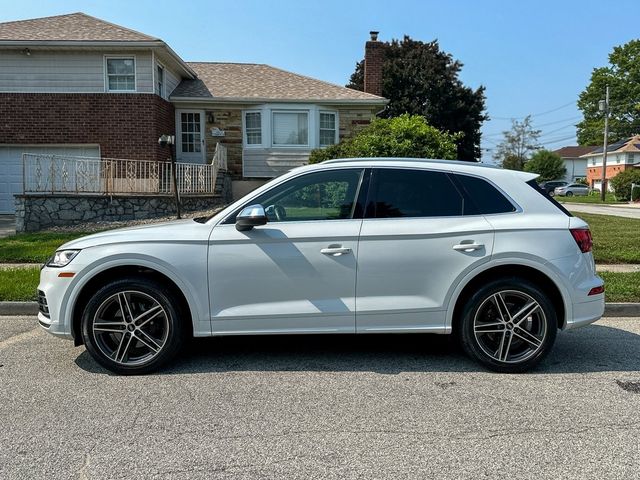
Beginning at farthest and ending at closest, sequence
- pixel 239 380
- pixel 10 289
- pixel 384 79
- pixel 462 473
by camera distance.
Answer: pixel 384 79 → pixel 10 289 → pixel 239 380 → pixel 462 473

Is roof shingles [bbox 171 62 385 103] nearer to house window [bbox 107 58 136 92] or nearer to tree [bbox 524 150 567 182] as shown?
house window [bbox 107 58 136 92]

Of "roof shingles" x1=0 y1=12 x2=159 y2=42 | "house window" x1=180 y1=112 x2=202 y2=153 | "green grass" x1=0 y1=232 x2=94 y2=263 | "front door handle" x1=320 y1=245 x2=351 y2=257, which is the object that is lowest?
"green grass" x1=0 y1=232 x2=94 y2=263

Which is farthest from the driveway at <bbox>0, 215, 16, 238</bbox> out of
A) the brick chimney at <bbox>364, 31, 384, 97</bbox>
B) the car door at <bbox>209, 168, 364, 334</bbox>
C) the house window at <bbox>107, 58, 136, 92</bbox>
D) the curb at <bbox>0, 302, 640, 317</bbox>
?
the brick chimney at <bbox>364, 31, 384, 97</bbox>

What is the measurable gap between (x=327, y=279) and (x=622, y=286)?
498 cm

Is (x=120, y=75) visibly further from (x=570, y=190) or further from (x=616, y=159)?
(x=616, y=159)

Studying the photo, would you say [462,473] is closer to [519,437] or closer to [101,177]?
[519,437]

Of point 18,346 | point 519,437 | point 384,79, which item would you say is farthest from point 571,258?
point 384,79

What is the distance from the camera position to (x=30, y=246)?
35.4ft

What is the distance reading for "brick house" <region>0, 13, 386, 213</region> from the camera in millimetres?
17141

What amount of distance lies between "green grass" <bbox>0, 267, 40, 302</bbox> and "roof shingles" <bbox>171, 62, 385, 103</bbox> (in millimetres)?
11971

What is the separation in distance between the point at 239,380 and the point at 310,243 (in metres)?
1.25

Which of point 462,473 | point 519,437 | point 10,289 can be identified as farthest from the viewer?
point 10,289

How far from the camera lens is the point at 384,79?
107 feet

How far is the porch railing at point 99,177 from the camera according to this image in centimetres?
1434
